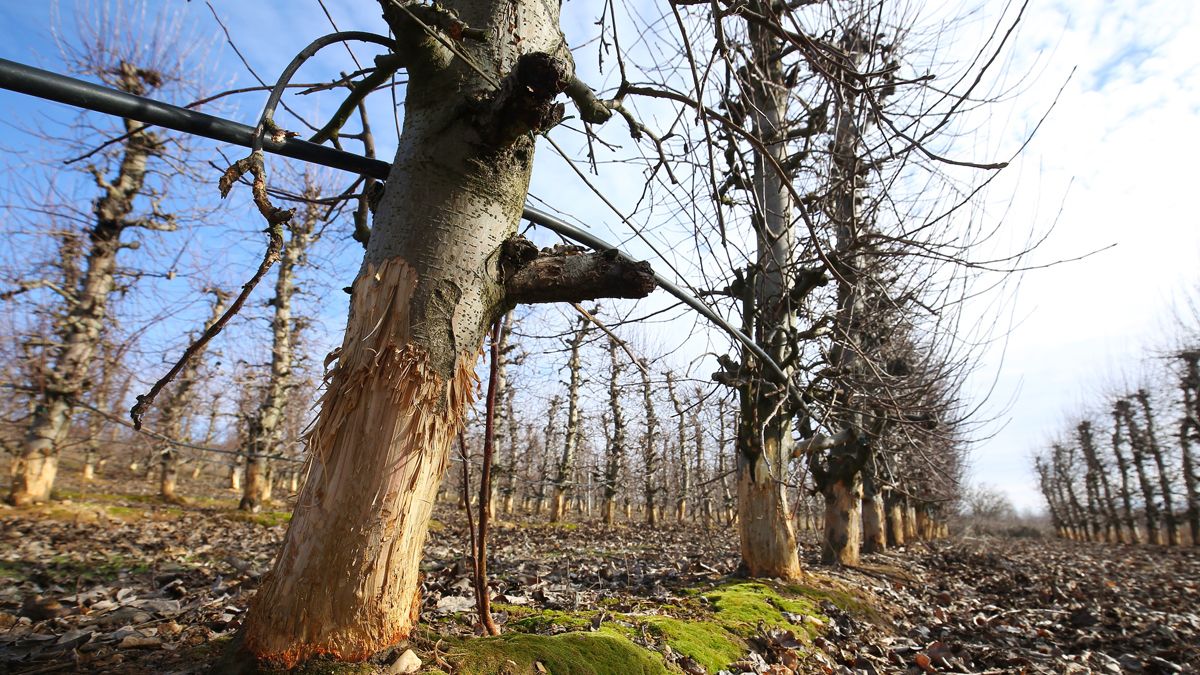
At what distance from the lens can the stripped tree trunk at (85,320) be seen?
8.91 metres

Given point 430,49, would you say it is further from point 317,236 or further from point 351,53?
point 317,236

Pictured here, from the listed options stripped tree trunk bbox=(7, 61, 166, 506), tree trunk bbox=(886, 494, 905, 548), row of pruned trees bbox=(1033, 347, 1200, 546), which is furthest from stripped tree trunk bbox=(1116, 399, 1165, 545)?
stripped tree trunk bbox=(7, 61, 166, 506)

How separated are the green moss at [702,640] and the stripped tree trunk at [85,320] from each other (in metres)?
10.6

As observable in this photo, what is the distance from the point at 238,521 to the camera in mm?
10492

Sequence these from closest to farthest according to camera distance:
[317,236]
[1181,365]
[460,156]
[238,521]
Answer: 1. [460,156]
2. [317,236]
3. [238,521]
4. [1181,365]

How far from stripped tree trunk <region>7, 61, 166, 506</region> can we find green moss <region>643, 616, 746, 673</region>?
10.6 metres

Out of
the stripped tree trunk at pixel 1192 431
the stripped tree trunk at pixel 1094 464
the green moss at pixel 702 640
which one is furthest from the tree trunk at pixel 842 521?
the stripped tree trunk at pixel 1094 464

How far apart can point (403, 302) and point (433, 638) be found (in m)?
1.00

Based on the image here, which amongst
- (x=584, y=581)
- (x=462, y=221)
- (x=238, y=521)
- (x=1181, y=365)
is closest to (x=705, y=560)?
(x=584, y=581)

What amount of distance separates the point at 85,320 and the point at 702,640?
12.0 m

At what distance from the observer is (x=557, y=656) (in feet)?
5.92

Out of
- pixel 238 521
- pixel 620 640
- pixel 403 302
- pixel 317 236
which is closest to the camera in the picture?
pixel 403 302

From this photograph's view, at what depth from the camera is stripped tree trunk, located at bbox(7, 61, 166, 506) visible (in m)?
8.91

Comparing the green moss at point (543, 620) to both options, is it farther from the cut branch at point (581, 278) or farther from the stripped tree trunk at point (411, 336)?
the cut branch at point (581, 278)
